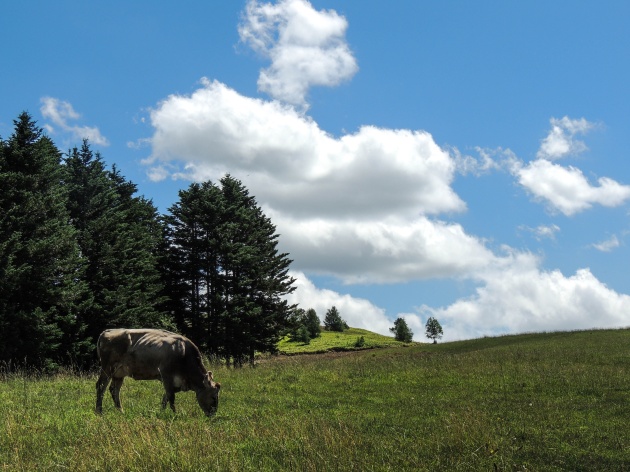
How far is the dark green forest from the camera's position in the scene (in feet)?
99.2

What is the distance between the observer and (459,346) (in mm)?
49938

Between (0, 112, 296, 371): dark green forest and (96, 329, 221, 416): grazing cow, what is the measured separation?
625 inches

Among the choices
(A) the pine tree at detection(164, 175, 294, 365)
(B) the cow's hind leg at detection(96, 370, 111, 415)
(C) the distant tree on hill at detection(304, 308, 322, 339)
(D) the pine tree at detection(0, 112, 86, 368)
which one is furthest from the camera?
(C) the distant tree on hill at detection(304, 308, 322, 339)

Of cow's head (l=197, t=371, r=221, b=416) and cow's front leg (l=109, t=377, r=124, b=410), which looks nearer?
cow's head (l=197, t=371, r=221, b=416)

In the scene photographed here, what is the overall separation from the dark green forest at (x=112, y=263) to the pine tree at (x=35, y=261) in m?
0.07

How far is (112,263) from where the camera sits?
37.9 meters

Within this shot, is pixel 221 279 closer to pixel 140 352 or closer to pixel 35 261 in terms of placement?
pixel 35 261

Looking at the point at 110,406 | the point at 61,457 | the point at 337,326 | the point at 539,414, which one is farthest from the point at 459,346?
the point at 337,326

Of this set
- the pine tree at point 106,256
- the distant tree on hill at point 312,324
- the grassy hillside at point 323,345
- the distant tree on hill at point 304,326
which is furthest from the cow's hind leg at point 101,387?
the distant tree on hill at point 312,324

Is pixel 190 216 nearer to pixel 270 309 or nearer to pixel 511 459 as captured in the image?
pixel 270 309

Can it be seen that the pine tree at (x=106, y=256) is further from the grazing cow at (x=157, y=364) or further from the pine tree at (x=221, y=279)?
Result: the grazing cow at (x=157, y=364)

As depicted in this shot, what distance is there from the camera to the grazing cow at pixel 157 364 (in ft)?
42.8

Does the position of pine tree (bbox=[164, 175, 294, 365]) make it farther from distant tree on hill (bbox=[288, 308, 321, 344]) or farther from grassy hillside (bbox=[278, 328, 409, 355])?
grassy hillside (bbox=[278, 328, 409, 355])

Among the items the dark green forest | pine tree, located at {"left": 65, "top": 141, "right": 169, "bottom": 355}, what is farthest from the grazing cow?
pine tree, located at {"left": 65, "top": 141, "right": 169, "bottom": 355}
